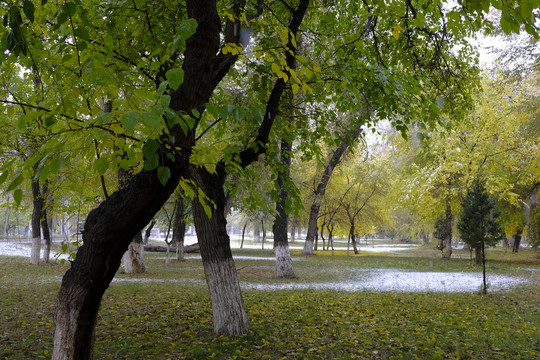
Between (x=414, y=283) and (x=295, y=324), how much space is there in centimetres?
935

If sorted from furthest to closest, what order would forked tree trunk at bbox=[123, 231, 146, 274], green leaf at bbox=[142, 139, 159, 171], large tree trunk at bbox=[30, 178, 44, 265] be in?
large tree trunk at bbox=[30, 178, 44, 265], forked tree trunk at bbox=[123, 231, 146, 274], green leaf at bbox=[142, 139, 159, 171]

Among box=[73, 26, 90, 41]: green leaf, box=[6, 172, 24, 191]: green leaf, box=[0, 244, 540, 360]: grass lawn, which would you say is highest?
box=[73, 26, 90, 41]: green leaf

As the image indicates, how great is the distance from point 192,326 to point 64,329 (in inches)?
149

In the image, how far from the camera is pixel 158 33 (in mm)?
5266

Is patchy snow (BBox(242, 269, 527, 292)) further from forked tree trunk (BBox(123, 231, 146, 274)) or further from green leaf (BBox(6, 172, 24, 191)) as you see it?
green leaf (BBox(6, 172, 24, 191))

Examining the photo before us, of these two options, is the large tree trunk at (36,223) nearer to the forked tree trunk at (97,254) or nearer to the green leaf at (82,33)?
the forked tree trunk at (97,254)

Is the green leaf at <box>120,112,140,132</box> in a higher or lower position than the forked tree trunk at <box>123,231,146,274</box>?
higher

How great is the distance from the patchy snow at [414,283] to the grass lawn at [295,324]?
1.15m

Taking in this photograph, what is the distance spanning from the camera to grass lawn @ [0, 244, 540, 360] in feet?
18.4

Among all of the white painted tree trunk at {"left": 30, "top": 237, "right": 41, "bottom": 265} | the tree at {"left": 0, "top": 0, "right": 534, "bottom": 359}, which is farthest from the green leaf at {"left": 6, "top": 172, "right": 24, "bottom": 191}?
the white painted tree trunk at {"left": 30, "top": 237, "right": 41, "bottom": 265}

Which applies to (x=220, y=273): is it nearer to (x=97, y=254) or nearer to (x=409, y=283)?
(x=97, y=254)

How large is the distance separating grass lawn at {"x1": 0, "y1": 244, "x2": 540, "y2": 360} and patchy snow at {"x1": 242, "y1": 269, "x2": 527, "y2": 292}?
3.77ft

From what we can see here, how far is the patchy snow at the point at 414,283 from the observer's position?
13.0 meters

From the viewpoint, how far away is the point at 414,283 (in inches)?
593
